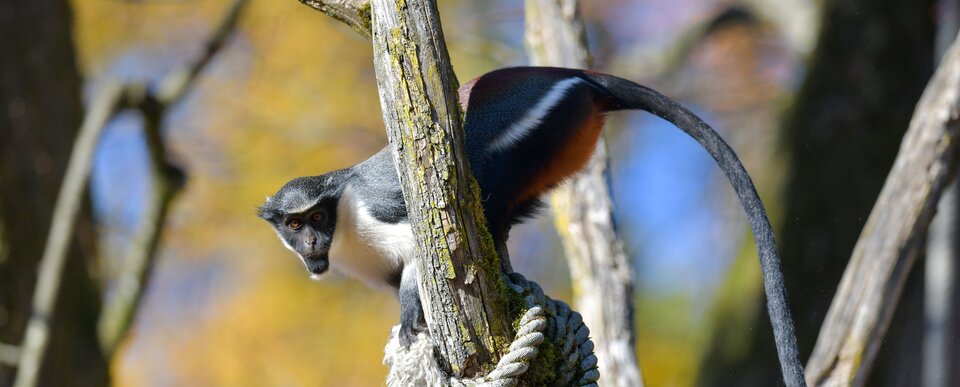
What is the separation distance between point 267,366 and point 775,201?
6032 millimetres

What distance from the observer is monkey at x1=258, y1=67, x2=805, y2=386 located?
330cm

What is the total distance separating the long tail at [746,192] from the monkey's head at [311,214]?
1.06m

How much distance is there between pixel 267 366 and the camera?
10258mm

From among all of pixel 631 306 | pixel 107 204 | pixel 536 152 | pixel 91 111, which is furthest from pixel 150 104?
pixel 107 204

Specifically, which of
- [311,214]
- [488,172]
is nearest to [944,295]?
[488,172]

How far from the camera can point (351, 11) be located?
304 cm

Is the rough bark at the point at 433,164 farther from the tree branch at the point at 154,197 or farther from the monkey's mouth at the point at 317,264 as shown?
the tree branch at the point at 154,197

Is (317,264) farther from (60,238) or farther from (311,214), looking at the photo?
(60,238)

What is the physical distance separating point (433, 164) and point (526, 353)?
580 millimetres

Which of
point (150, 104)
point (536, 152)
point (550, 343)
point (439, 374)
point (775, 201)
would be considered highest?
point (775, 201)

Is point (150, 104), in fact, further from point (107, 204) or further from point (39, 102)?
point (107, 204)

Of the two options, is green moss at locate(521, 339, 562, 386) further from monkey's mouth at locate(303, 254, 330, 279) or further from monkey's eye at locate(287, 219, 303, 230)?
monkey's eye at locate(287, 219, 303, 230)

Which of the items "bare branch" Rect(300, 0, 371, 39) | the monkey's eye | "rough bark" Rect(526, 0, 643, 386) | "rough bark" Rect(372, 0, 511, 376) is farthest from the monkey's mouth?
"rough bark" Rect(526, 0, 643, 386)

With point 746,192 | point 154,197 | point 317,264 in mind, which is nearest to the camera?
point 746,192
